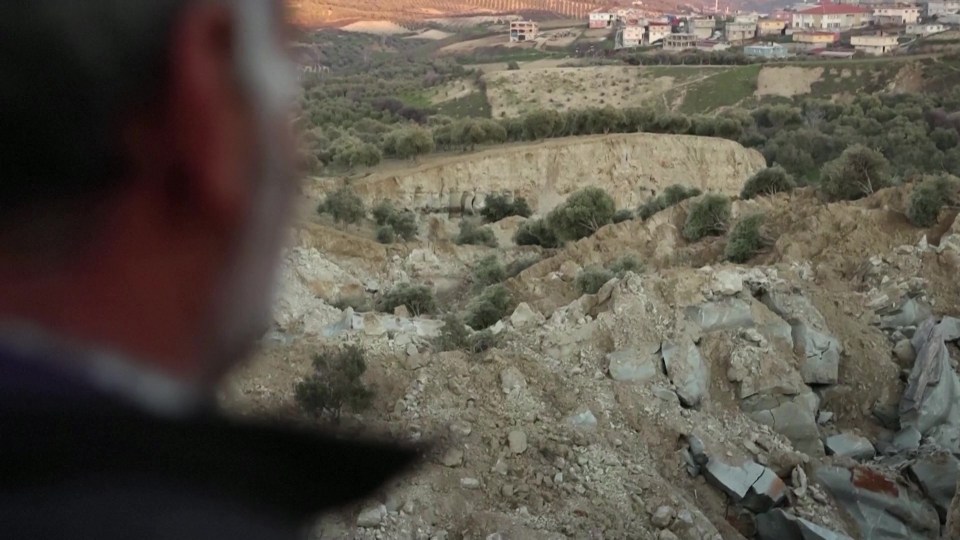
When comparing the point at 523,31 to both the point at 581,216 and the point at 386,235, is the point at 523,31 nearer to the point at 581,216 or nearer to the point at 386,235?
the point at 581,216

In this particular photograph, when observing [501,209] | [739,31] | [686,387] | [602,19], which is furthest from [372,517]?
[602,19]

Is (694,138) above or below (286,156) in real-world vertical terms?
below

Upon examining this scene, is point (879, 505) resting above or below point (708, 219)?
above

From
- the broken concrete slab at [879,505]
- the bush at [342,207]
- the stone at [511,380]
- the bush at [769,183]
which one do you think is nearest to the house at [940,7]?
the bush at [769,183]

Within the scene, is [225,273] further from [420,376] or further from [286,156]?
[420,376]

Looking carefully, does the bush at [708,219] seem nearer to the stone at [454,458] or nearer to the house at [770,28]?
the stone at [454,458]

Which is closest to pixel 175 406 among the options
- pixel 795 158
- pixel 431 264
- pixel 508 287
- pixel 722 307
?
pixel 722 307
